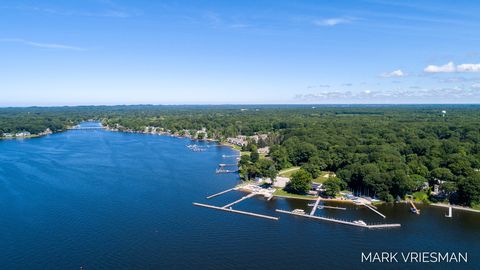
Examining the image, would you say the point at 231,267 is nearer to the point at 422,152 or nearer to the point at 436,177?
the point at 436,177

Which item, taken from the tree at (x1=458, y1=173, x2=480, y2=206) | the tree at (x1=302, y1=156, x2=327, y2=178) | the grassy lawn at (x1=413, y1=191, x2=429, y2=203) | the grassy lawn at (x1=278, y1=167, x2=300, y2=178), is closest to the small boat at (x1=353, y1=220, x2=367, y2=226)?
the grassy lawn at (x1=413, y1=191, x2=429, y2=203)

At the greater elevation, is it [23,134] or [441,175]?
[441,175]

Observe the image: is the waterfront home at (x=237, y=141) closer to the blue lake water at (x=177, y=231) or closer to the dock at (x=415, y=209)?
the blue lake water at (x=177, y=231)

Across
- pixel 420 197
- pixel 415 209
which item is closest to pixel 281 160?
pixel 420 197

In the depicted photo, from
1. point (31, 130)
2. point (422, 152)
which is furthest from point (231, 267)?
point (31, 130)

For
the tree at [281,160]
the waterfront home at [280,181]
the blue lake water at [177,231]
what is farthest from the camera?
the tree at [281,160]

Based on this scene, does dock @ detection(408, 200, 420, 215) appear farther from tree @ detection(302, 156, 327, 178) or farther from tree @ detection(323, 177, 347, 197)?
tree @ detection(302, 156, 327, 178)

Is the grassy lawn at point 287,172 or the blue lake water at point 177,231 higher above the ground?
the grassy lawn at point 287,172

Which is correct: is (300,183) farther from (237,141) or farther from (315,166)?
(237,141)

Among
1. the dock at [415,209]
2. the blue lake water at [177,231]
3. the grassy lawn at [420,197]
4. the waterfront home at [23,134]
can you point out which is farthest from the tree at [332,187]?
the waterfront home at [23,134]
